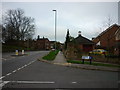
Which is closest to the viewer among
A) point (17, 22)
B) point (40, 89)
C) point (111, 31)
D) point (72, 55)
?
point (40, 89)

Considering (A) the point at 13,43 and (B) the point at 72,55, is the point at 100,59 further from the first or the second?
(A) the point at 13,43

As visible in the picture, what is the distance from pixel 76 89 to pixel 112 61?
12693 mm

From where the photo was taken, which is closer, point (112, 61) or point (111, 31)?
point (112, 61)

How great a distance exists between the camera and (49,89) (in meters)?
6.09

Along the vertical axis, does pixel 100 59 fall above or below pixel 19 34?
below

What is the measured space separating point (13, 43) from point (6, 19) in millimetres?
10389

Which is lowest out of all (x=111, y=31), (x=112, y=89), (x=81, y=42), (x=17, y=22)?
(x=112, y=89)

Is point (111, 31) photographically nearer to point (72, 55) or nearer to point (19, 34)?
point (72, 55)

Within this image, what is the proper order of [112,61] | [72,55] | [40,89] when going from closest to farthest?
[40,89]
[112,61]
[72,55]

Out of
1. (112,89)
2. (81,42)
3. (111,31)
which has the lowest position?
(112,89)

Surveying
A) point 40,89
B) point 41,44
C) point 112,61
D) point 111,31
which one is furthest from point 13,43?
point 41,44

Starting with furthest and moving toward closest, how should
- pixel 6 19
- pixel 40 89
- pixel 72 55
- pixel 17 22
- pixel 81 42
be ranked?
pixel 17 22
pixel 6 19
pixel 81 42
pixel 72 55
pixel 40 89

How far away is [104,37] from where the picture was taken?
45500 mm

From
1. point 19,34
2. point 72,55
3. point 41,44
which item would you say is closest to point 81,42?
point 72,55
